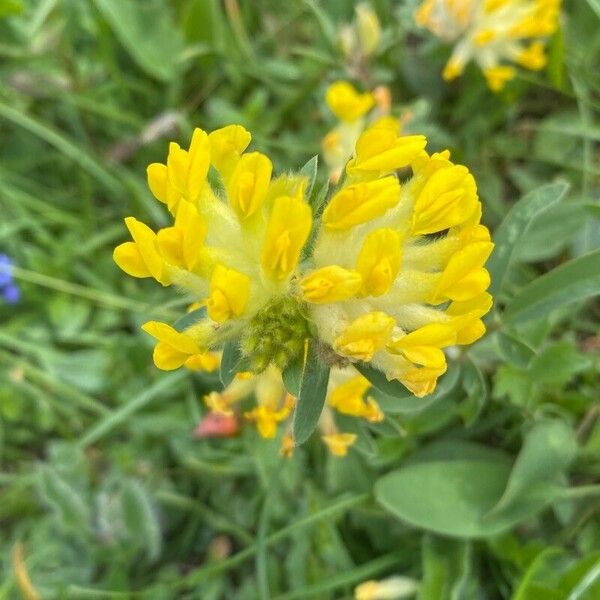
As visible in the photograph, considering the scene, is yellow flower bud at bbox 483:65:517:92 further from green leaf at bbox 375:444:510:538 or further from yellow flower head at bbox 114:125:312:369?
yellow flower head at bbox 114:125:312:369

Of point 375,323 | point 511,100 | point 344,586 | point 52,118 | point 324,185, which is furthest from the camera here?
point 52,118

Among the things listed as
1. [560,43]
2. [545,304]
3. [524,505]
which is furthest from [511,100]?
[524,505]

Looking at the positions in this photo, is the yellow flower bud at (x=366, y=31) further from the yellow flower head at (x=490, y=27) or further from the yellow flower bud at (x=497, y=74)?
the yellow flower bud at (x=497, y=74)

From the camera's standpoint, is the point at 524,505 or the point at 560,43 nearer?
the point at 524,505

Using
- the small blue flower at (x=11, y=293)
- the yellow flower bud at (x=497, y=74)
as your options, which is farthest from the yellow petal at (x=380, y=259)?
the small blue flower at (x=11, y=293)

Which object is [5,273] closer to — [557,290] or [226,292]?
[226,292]

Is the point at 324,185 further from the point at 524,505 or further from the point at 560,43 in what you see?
the point at 560,43
